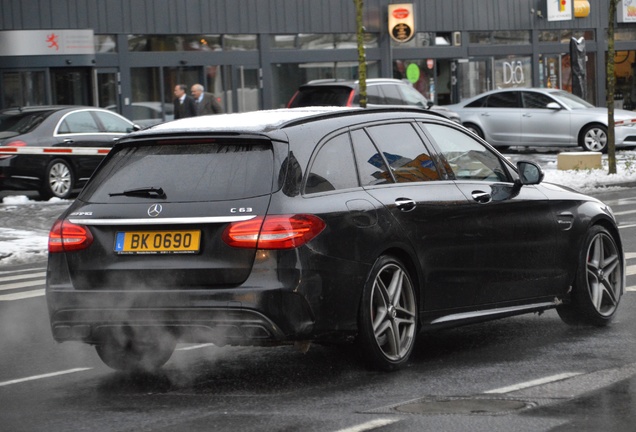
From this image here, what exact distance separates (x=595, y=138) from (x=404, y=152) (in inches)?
959

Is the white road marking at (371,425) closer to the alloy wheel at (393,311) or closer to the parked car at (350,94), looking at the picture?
the alloy wheel at (393,311)

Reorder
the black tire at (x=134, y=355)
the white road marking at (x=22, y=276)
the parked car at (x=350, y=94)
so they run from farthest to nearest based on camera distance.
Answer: the parked car at (x=350, y=94) → the white road marking at (x=22, y=276) → the black tire at (x=134, y=355)

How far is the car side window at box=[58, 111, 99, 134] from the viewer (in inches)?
941

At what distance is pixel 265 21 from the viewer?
39.0m

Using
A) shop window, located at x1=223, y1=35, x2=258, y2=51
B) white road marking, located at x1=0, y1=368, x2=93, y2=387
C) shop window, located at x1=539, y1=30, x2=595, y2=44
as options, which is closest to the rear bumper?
white road marking, located at x1=0, y1=368, x2=93, y2=387

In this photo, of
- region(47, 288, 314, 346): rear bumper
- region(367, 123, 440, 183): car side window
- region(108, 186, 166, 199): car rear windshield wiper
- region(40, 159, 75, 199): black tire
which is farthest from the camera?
region(40, 159, 75, 199): black tire

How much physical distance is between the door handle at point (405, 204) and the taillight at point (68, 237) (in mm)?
1725

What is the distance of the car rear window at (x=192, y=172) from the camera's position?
7340mm

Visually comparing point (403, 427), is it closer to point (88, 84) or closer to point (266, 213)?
point (266, 213)

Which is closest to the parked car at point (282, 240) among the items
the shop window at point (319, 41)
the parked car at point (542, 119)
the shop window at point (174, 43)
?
the parked car at point (542, 119)

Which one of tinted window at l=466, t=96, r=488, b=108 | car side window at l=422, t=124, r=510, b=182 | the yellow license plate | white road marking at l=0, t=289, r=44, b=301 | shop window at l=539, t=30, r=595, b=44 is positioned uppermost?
shop window at l=539, t=30, r=595, b=44

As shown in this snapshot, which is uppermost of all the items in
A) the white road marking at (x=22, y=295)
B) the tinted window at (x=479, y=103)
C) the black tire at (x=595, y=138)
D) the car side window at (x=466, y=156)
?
the car side window at (x=466, y=156)

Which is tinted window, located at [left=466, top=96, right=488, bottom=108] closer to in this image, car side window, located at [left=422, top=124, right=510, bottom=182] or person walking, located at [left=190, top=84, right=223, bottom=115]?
person walking, located at [left=190, top=84, right=223, bottom=115]

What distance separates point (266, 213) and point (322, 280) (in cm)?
46
